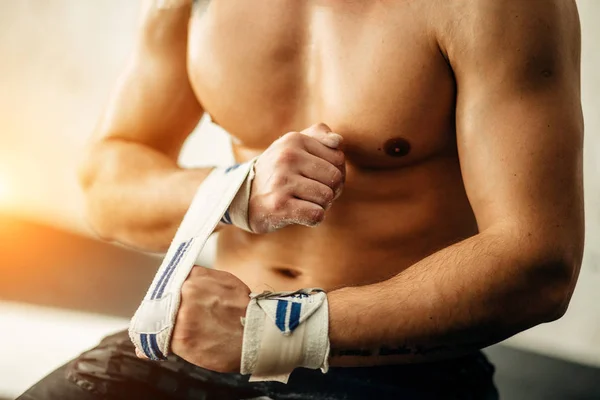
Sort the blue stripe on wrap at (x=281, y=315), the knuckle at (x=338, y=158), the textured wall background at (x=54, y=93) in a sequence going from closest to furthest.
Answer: the blue stripe on wrap at (x=281, y=315), the knuckle at (x=338, y=158), the textured wall background at (x=54, y=93)

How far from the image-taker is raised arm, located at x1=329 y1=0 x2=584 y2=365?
57 centimetres

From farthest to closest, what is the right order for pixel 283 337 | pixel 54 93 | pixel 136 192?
pixel 54 93 → pixel 136 192 → pixel 283 337

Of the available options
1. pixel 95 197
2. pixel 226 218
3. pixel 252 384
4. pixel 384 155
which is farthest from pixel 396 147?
pixel 95 197

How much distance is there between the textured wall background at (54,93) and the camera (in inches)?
49.1

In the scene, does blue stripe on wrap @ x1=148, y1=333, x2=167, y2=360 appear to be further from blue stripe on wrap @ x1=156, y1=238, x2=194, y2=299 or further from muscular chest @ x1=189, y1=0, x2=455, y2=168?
muscular chest @ x1=189, y1=0, x2=455, y2=168

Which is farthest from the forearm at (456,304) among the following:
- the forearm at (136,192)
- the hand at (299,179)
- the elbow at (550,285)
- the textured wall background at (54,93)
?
the textured wall background at (54,93)

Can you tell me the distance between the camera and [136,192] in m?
0.80

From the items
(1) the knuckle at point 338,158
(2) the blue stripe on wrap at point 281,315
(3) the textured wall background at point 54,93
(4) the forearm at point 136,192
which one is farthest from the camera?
(3) the textured wall background at point 54,93

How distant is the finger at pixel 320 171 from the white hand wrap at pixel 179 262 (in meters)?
0.07

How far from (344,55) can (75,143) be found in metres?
0.83

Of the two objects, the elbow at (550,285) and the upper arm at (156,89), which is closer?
the elbow at (550,285)

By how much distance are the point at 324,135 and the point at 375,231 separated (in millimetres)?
152

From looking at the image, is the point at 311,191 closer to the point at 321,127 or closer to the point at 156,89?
the point at 321,127

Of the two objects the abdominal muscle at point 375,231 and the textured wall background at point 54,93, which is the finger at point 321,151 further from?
the textured wall background at point 54,93
